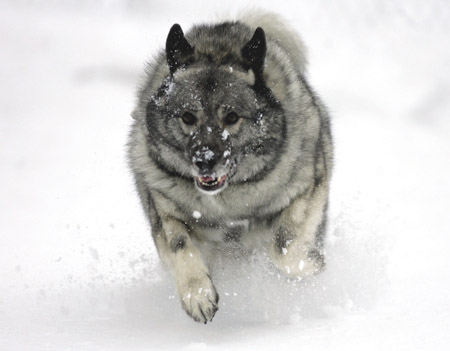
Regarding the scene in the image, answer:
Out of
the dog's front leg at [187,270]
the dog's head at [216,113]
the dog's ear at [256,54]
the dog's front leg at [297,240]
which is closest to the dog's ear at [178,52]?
the dog's head at [216,113]

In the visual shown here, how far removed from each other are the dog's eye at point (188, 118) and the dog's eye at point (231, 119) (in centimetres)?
15

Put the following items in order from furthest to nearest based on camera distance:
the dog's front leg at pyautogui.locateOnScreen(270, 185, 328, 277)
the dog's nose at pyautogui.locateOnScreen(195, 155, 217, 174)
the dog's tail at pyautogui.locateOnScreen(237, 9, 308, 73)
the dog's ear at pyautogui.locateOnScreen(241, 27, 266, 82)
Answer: the dog's tail at pyautogui.locateOnScreen(237, 9, 308, 73)
the dog's front leg at pyautogui.locateOnScreen(270, 185, 328, 277)
the dog's ear at pyautogui.locateOnScreen(241, 27, 266, 82)
the dog's nose at pyautogui.locateOnScreen(195, 155, 217, 174)

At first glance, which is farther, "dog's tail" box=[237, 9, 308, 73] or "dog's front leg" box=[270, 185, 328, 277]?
"dog's tail" box=[237, 9, 308, 73]

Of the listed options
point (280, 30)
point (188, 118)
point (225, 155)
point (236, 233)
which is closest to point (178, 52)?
point (188, 118)

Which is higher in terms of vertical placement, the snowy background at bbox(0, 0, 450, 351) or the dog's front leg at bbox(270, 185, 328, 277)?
the dog's front leg at bbox(270, 185, 328, 277)

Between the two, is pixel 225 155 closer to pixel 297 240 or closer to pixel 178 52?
pixel 178 52

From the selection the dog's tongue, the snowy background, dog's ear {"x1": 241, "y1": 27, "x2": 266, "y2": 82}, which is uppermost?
dog's ear {"x1": 241, "y1": 27, "x2": 266, "y2": 82}

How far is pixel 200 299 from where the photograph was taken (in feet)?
11.5

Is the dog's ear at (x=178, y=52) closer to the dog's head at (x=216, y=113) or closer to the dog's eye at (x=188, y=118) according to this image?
the dog's head at (x=216, y=113)

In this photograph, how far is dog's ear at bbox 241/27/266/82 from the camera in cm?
369

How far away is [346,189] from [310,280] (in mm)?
3104

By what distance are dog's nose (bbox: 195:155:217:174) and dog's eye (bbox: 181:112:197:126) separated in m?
0.21

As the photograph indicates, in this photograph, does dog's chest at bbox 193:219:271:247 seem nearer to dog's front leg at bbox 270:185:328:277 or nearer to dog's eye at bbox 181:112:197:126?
dog's front leg at bbox 270:185:328:277

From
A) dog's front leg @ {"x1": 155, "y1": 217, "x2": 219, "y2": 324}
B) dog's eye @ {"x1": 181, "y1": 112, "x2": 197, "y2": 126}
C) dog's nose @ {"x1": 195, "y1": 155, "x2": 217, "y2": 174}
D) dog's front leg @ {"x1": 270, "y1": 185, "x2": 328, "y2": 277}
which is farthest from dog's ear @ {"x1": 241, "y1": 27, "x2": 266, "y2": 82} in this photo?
dog's front leg @ {"x1": 155, "y1": 217, "x2": 219, "y2": 324}
